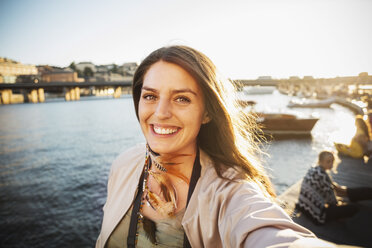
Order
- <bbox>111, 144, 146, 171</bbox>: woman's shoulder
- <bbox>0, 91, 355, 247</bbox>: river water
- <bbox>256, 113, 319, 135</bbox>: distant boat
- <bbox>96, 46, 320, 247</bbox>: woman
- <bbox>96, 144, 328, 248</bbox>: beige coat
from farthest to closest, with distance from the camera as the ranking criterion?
1. <bbox>256, 113, 319, 135</bbox>: distant boat
2. <bbox>0, 91, 355, 247</bbox>: river water
3. <bbox>111, 144, 146, 171</bbox>: woman's shoulder
4. <bbox>96, 46, 320, 247</bbox>: woman
5. <bbox>96, 144, 328, 248</bbox>: beige coat

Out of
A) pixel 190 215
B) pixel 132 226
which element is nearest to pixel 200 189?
pixel 190 215

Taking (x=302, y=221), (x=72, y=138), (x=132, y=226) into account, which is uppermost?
(x=132, y=226)

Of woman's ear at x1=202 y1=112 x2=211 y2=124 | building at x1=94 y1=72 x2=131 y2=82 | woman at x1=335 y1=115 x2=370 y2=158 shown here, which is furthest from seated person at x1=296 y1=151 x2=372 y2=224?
building at x1=94 y1=72 x2=131 y2=82

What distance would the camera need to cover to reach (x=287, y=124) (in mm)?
16828

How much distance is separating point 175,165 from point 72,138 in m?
20.0

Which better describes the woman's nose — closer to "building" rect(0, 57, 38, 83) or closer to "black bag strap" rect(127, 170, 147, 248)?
"black bag strap" rect(127, 170, 147, 248)

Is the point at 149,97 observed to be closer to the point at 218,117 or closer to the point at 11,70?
the point at 218,117

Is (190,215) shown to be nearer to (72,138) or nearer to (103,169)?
(103,169)

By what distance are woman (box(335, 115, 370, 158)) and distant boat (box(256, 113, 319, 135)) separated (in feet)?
Answer: 27.3

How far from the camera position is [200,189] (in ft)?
4.49

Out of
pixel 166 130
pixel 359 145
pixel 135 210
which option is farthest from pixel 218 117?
pixel 359 145

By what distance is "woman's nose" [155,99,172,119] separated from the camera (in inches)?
57.7

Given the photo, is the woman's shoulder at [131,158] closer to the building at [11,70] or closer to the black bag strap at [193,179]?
the black bag strap at [193,179]

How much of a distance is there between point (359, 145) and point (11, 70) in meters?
109
